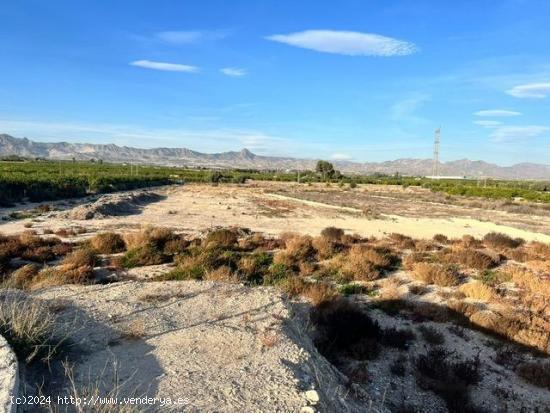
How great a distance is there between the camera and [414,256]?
696 inches

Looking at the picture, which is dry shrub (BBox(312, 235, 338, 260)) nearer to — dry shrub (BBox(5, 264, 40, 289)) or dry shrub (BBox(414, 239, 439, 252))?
dry shrub (BBox(414, 239, 439, 252))

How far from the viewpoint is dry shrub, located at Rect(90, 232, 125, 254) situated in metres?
17.6

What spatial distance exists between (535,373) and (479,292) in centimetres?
471

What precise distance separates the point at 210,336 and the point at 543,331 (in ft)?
27.0

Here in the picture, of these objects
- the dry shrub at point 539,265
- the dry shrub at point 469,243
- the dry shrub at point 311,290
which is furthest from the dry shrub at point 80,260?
the dry shrub at point 469,243

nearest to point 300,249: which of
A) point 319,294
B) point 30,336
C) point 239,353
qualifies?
point 319,294

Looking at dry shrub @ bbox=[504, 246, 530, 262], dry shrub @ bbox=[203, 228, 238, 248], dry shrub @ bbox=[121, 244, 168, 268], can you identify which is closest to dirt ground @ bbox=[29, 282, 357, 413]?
dry shrub @ bbox=[121, 244, 168, 268]

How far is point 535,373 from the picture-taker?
8703 millimetres

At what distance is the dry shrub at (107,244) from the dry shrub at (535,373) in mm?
14409

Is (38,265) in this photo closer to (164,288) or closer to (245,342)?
(164,288)

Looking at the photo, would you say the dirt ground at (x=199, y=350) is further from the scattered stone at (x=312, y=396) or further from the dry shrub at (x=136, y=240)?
the dry shrub at (x=136, y=240)

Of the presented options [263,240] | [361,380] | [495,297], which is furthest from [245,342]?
[263,240]

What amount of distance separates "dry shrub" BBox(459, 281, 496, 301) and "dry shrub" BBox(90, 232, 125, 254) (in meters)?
12.9

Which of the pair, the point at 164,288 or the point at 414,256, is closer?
the point at 164,288
